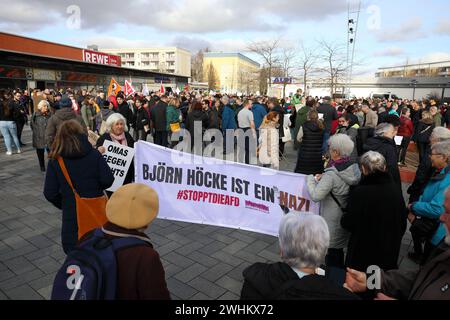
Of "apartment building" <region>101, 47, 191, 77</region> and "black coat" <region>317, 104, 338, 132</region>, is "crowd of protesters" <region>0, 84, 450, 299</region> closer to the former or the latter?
"black coat" <region>317, 104, 338, 132</region>

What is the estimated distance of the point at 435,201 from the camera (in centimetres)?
306

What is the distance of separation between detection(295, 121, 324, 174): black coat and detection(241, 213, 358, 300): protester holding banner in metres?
4.46

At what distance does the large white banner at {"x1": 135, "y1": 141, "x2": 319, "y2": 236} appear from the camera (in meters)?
4.40

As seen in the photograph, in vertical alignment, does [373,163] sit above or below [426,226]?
above

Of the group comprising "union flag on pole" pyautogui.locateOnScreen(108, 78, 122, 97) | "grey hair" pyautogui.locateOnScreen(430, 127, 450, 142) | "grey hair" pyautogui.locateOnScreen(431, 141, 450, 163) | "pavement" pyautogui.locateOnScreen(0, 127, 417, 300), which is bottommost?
"pavement" pyautogui.locateOnScreen(0, 127, 417, 300)

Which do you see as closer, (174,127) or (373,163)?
(373,163)

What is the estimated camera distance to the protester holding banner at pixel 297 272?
1.44 m

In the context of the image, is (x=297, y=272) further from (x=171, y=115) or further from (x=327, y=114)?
(x=171, y=115)

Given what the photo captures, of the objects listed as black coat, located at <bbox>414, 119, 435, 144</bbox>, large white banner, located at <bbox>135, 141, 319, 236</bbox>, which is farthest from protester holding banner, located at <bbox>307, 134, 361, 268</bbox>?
black coat, located at <bbox>414, 119, 435, 144</bbox>

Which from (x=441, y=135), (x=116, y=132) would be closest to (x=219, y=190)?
(x=116, y=132)

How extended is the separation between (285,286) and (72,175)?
89.5 inches

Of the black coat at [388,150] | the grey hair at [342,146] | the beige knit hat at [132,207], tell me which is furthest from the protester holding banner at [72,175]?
the black coat at [388,150]

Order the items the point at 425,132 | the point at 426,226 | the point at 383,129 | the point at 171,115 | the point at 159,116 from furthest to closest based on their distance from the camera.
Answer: the point at 171,115 → the point at 159,116 → the point at 425,132 → the point at 383,129 → the point at 426,226

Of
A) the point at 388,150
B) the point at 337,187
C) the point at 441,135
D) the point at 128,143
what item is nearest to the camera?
the point at 337,187
